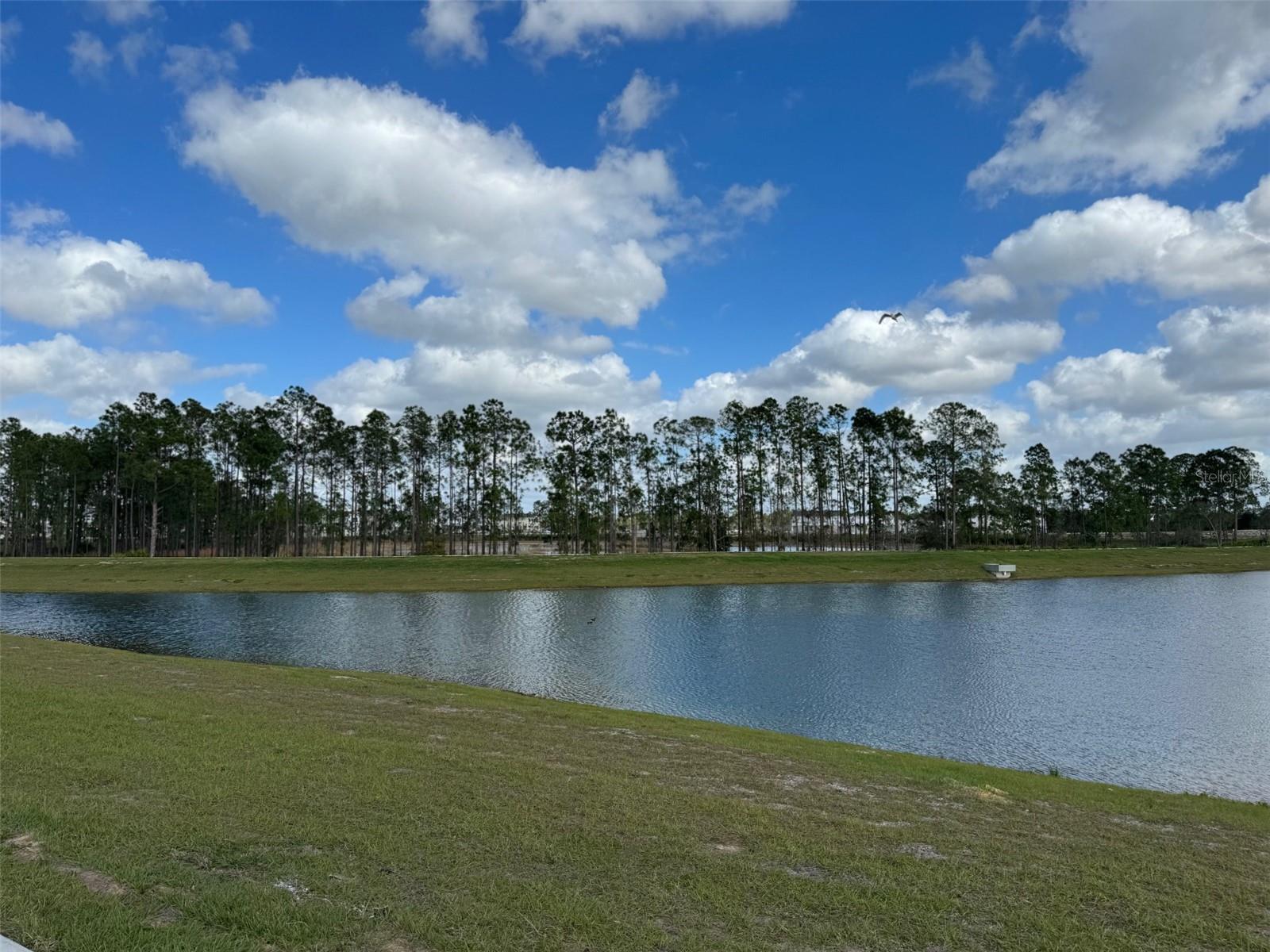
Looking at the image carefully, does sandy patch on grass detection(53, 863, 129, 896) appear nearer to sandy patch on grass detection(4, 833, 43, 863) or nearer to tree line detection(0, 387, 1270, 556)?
sandy patch on grass detection(4, 833, 43, 863)

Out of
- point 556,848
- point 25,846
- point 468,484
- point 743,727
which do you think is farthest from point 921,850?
point 468,484

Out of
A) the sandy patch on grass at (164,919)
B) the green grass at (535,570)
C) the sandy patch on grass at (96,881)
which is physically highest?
the sandy patch on grass at (96,881)

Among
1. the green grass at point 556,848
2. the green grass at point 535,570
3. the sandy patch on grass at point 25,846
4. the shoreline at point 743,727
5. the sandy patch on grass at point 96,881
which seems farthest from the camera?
the green grass at point 535,570

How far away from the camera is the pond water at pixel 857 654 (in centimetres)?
1755

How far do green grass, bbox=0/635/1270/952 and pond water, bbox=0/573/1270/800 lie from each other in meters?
5.16

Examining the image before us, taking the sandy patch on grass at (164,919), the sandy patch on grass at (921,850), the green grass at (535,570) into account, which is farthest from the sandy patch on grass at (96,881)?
the green grass at (535,570)

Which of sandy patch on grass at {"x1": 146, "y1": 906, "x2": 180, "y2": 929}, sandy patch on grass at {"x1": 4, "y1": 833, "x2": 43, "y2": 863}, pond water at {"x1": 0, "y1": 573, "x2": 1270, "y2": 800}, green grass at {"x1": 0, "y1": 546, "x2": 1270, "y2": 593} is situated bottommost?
pond water at {"x1": 0, "y1": 573, "x2": 1270, "y2": 800}

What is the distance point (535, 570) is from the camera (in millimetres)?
69688

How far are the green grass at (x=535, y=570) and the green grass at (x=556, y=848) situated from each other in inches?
2032

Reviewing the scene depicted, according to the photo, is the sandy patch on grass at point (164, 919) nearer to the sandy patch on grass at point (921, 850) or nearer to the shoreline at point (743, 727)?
the sandy patch on grass at point (921, 850)

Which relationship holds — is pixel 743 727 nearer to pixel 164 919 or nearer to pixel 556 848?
pixel 556 848

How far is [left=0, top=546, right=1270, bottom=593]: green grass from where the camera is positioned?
6194 centimetres

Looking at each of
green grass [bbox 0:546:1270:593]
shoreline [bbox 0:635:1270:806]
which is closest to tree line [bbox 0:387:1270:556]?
green grass [bbox 0:546:1270:593]

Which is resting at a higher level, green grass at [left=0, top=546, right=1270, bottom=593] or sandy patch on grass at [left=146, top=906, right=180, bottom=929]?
sandy patch on grass at [left=146, top=906, right=180, bottom=929]
